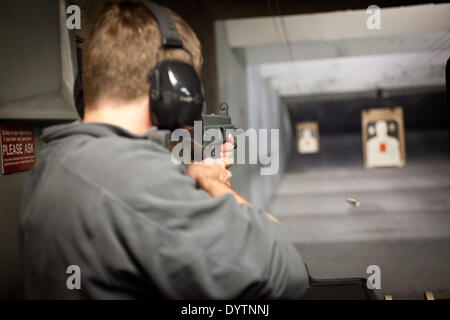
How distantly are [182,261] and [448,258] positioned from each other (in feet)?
10.2

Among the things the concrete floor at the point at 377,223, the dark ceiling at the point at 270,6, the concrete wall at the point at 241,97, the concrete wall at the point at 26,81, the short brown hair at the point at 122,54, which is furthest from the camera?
the concrete wall at the point at 241,97

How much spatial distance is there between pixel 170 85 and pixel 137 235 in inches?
11.4

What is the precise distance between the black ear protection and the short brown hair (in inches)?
0.5

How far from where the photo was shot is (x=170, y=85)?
772 millimetres

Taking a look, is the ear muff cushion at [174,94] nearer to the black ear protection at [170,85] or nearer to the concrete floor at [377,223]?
the black ear protection at [170,85]

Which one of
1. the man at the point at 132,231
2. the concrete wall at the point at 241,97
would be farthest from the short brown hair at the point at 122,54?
the concrete wall at the point at 241,97

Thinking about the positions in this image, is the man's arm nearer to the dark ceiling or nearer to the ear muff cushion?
the ear muff cushion

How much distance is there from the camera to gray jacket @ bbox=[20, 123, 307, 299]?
2.11ft

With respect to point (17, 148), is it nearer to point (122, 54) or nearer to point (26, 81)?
point (26, 81)

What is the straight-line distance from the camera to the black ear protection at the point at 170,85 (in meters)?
0.77

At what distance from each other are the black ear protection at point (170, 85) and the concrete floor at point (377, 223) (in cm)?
172

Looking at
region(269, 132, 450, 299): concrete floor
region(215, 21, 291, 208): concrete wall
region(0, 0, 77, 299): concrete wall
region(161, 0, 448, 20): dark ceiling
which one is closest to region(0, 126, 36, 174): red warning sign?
region(0, 0, 77, 299): concrete wall
